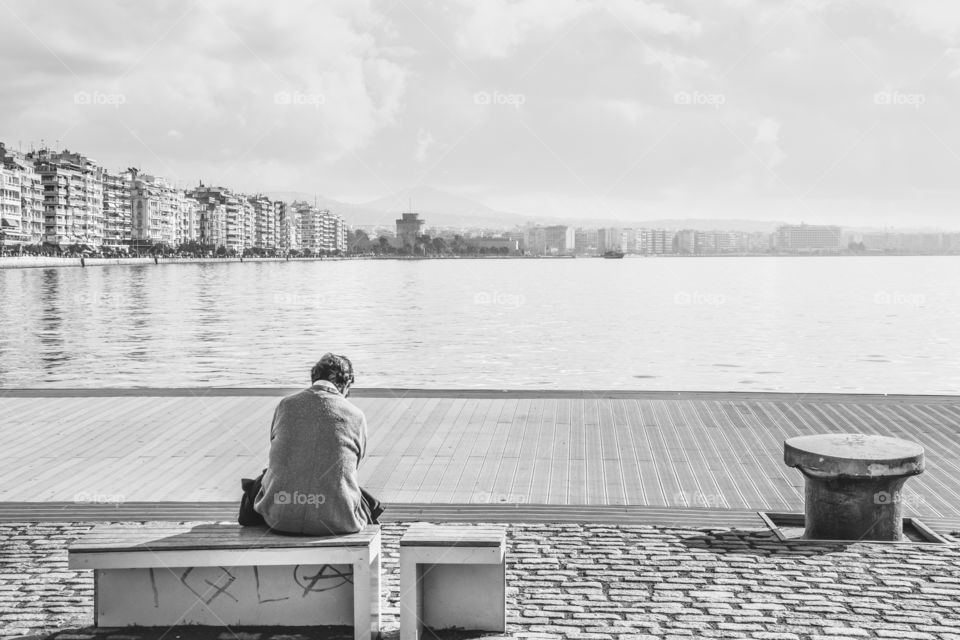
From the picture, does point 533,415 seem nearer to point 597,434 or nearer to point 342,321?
point 597,434

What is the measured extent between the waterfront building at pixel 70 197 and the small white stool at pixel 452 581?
176004mm

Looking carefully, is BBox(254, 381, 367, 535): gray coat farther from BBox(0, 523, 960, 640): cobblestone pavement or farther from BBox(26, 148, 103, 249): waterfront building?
BBox(26, 148, 103, 249): waterfront building

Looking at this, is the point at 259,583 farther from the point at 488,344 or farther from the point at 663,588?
the point at 488,344

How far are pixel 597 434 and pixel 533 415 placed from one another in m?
1.43

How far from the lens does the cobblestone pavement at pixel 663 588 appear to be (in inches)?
201

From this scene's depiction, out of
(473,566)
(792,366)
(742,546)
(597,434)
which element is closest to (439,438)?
(597,434)

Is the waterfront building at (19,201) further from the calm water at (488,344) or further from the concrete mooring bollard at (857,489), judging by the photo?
the concrete mooring bollard at (857,489)

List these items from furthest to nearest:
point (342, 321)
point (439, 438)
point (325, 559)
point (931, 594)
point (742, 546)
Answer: point (342, 321) → point (439, 438) → point (742, 546) → point (931, 594) → point (325, 559)

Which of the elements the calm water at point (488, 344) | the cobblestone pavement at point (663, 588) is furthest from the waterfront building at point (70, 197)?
the cobblestone pavement at point (663, 588)

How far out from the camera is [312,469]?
518 centimetres

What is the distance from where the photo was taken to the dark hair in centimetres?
531

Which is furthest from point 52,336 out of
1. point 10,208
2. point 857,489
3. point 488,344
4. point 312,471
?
point 10,208

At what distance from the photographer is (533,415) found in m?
12.3

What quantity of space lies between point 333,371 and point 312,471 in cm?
53
